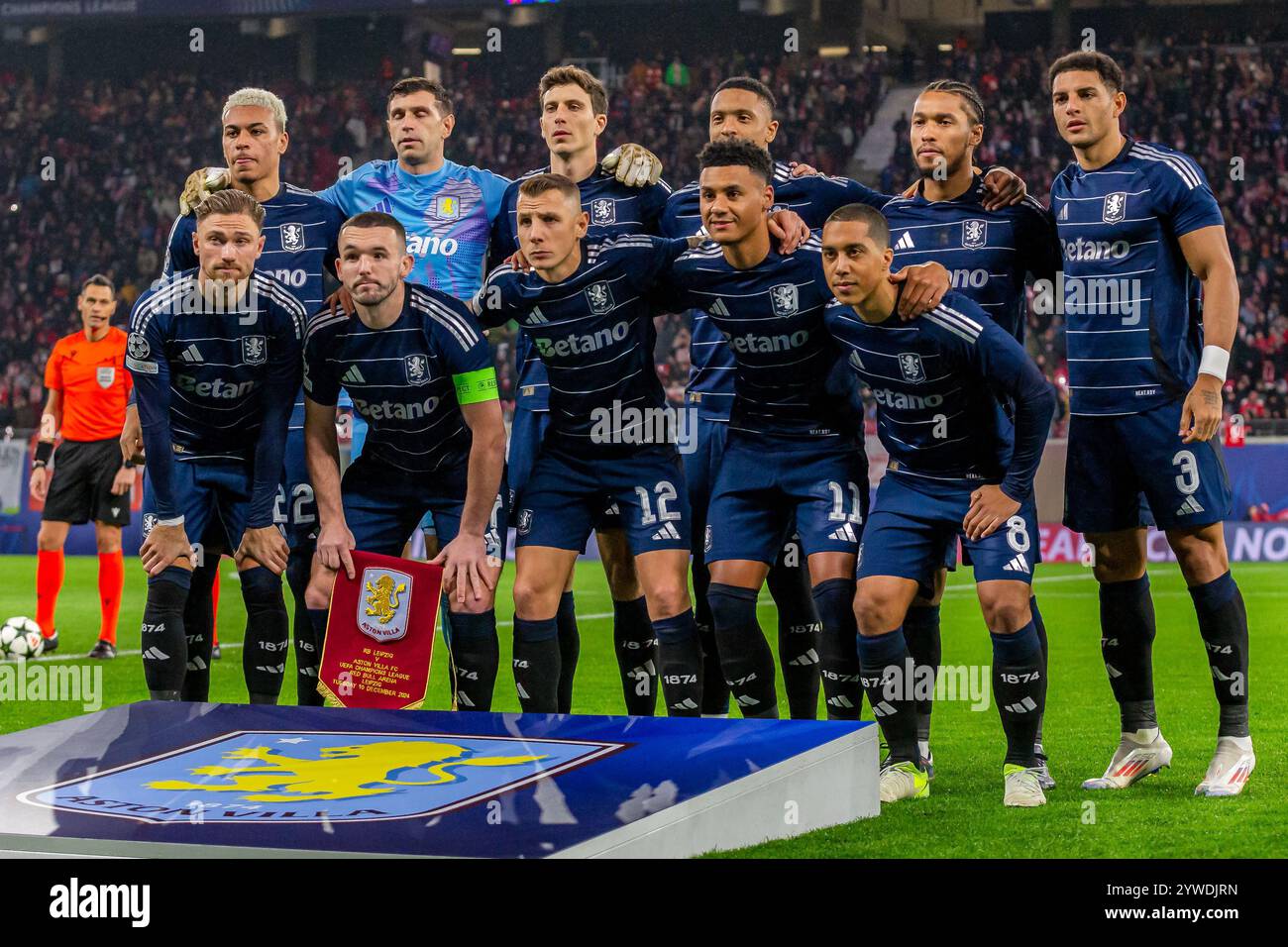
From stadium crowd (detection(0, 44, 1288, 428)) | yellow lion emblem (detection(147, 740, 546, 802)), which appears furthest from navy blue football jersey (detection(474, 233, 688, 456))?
stadium crowd (detection(0, 44, 1288, 428))

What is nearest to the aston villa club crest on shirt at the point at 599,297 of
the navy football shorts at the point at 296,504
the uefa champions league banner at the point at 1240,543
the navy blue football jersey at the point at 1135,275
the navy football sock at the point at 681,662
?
the navy football sock at the point at 681,662

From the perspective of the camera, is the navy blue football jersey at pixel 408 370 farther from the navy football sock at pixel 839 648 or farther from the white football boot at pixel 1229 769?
the white football boot at pixel 1229 769

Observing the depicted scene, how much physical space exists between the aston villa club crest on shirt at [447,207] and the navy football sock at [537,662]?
1.84 metres

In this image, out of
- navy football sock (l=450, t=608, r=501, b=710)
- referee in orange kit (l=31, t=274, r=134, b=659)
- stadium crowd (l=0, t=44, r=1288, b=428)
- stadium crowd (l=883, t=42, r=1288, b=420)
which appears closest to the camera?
navy football sock (l=450, t=608, r=501, b=710)

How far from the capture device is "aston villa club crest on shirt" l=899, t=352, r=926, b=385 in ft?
16.8

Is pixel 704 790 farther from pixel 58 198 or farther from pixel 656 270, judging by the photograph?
pixel 58 198

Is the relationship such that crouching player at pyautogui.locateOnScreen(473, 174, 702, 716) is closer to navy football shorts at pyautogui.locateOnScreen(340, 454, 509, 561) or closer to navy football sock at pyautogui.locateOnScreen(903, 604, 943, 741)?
navy football shorts at pyautogui.locateOnScreen(340, 454, 509, 561)

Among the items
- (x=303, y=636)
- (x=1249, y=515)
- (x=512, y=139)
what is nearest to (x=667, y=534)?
(x=303, y=636)

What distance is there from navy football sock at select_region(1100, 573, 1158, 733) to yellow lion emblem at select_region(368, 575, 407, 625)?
2.49 m

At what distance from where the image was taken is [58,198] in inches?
1006

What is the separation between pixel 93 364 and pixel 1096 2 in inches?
753

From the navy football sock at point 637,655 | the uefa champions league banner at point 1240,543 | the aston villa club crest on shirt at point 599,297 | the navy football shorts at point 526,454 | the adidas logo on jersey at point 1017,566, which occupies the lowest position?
the uefa champions league banner at point 1240,543

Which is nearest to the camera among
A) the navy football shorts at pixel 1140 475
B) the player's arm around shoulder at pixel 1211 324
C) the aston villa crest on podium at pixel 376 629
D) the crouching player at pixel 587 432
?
the player's arm around shoulder at pixel 1211 324

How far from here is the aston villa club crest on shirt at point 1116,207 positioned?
5258 mm
